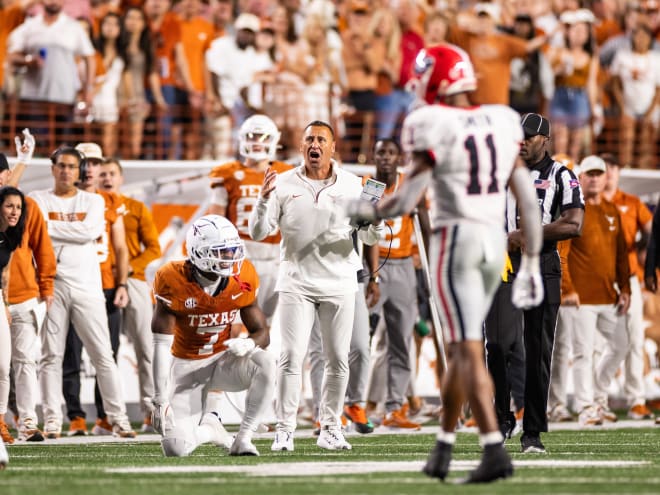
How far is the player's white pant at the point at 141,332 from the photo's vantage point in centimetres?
1191

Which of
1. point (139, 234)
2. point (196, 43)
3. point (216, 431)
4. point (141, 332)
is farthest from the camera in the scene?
point (196, 43)

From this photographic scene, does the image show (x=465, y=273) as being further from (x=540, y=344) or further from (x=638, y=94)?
(x=638, y=94)

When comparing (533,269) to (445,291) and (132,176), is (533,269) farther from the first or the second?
(132,176)

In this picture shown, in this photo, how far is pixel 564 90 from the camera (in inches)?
648

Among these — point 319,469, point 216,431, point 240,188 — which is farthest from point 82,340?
point 319,469

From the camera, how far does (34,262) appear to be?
10.7 meters

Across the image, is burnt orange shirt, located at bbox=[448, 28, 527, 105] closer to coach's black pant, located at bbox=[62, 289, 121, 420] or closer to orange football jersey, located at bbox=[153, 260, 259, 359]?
coach's black pant, located at bbox=[62, 289, 121, 420]

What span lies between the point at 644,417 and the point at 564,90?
4.67 meters

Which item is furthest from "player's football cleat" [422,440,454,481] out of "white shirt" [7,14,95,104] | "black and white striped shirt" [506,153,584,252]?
"white shirt" [7,14,95,104]

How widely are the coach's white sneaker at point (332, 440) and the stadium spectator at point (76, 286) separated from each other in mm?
2277

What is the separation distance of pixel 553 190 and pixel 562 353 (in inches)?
159

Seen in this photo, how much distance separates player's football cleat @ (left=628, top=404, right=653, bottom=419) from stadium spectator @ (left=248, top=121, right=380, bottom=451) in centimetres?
462

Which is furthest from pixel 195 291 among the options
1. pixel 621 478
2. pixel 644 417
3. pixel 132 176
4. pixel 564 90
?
pixel 564 90

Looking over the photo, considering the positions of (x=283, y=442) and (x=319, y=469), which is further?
(x=283, y=442)
